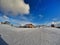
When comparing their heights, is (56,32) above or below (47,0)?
below

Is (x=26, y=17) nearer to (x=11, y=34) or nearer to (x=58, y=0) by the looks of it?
(x=11, y=34)

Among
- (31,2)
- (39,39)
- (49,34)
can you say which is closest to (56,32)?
(49,34)

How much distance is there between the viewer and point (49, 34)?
2176 mm

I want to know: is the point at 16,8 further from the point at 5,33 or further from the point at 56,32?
the point at 56,32

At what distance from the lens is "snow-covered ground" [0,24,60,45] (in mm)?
2100

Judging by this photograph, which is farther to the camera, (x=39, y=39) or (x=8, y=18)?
(x=8, y=18)

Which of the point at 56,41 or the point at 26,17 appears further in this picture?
the point at 26,17

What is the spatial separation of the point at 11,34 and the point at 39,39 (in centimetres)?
48

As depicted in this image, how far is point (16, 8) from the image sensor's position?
2.31 m

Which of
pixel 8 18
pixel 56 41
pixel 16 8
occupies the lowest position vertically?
pixel 56 41

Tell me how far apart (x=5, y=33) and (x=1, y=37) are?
95mm

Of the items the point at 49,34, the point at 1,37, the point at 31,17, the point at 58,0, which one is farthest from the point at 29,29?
the point at 58,0

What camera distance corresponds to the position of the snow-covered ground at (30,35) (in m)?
2.10

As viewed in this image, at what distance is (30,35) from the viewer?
217 centimetres
